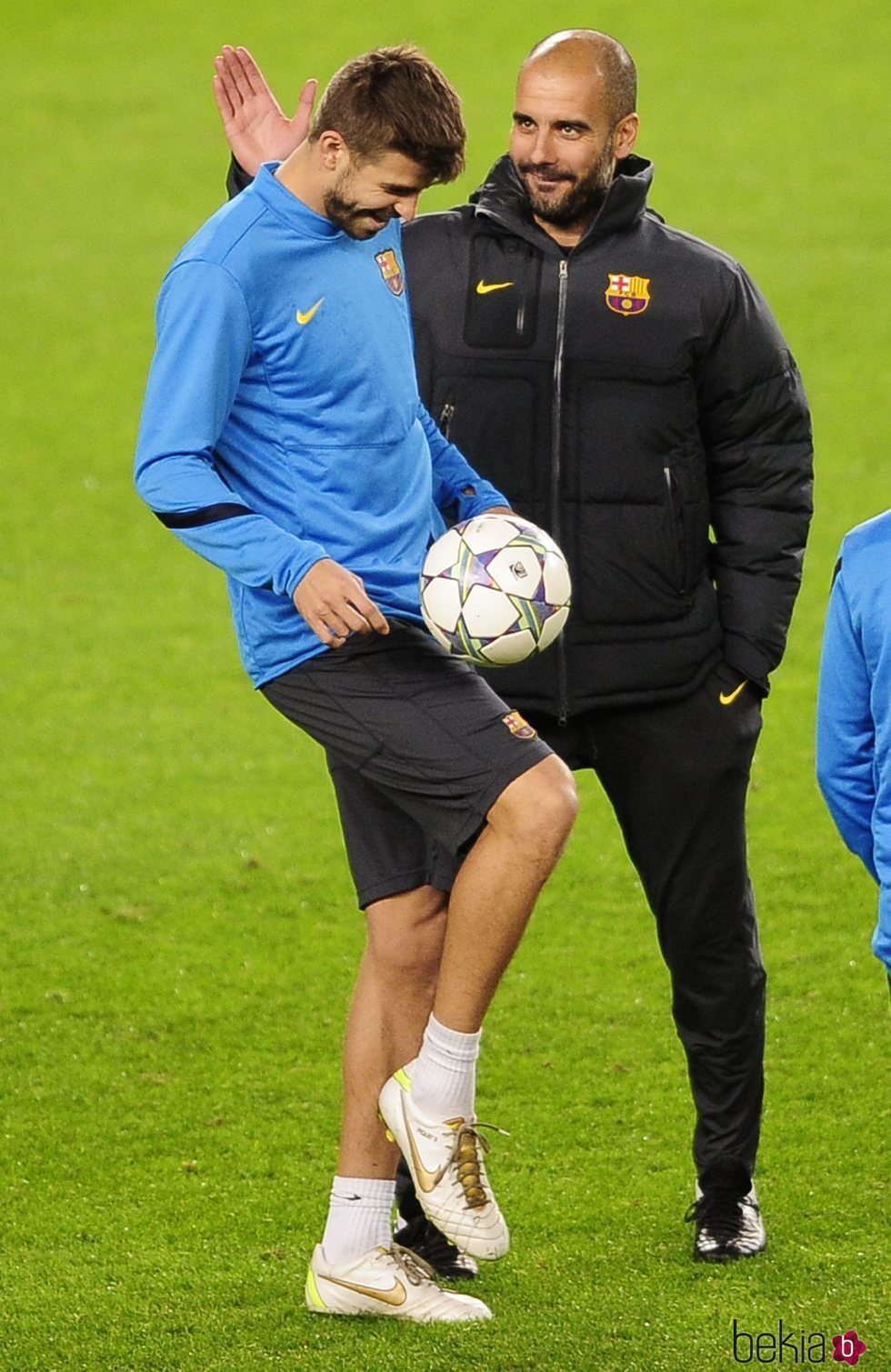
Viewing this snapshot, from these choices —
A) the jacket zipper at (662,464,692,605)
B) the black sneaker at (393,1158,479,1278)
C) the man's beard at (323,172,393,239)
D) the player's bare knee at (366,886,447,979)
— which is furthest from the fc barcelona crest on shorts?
the black sneaker at (393,1158,479,1278)

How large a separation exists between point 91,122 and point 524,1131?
1918 centimetres

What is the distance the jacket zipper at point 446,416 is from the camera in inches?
194

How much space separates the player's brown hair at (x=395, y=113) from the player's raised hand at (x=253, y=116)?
0.76 metres

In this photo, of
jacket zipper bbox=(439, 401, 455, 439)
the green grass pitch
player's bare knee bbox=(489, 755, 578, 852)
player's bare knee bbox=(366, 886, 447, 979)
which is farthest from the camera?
jacket zipper bbox=(439, 401, 455, 439)

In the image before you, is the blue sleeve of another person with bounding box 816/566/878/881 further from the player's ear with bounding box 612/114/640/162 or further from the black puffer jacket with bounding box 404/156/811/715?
the player's ear with bounding box 612/114/640/162

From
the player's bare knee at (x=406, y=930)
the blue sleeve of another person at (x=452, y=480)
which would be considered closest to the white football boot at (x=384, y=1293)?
the player's bare knee at (x=406, y=930)

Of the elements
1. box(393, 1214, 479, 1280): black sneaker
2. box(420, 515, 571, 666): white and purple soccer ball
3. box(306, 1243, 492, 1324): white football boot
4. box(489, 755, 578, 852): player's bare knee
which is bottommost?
box(393, 1214, 479, 1280): black sneaker

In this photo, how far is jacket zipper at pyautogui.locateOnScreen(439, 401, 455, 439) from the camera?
16.2 feet

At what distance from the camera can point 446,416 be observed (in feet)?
16.2

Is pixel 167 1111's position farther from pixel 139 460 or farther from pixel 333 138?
pixel 333 138

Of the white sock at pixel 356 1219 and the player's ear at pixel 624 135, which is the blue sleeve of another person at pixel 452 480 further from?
the white sock at pixel 356 1219

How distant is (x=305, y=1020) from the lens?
21.1ft

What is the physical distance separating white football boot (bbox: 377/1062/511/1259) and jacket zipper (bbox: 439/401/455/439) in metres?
1.67

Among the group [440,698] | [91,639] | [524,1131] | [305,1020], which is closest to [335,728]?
[440,698]
